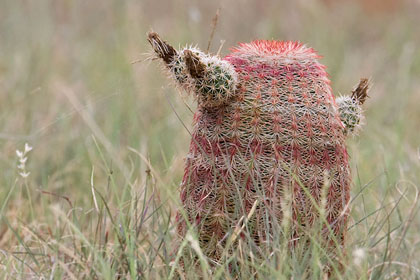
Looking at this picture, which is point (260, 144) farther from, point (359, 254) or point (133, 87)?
point (133, 87)

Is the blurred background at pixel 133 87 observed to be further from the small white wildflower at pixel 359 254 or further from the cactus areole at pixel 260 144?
the small white wildflower at pixel 359 254

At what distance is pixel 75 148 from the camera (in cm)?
447

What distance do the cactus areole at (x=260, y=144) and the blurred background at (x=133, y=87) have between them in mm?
211

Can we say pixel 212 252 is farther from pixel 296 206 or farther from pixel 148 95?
pixel 148 95

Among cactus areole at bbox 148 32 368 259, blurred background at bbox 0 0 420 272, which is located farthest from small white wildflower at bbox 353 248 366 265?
blurred background at bbox 0 0 420 272

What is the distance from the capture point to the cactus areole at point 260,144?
2479 millimetres

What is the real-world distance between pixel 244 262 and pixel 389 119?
11.8 feet

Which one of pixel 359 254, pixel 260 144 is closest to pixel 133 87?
pixel 260 144

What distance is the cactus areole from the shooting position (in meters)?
2.48

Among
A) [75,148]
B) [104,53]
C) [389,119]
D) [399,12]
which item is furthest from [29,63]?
[399,12]

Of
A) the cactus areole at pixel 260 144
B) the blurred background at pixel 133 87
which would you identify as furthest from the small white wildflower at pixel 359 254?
the blurred background at pixel 133 87

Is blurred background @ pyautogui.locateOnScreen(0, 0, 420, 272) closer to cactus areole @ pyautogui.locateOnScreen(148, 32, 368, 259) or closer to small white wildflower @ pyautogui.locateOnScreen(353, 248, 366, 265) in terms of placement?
cactus areole @ pyautogui.locateOnScreen(148, 32, 368, 259)

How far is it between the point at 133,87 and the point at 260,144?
8.83 feet

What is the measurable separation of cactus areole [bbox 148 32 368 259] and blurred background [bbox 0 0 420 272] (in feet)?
0.69
